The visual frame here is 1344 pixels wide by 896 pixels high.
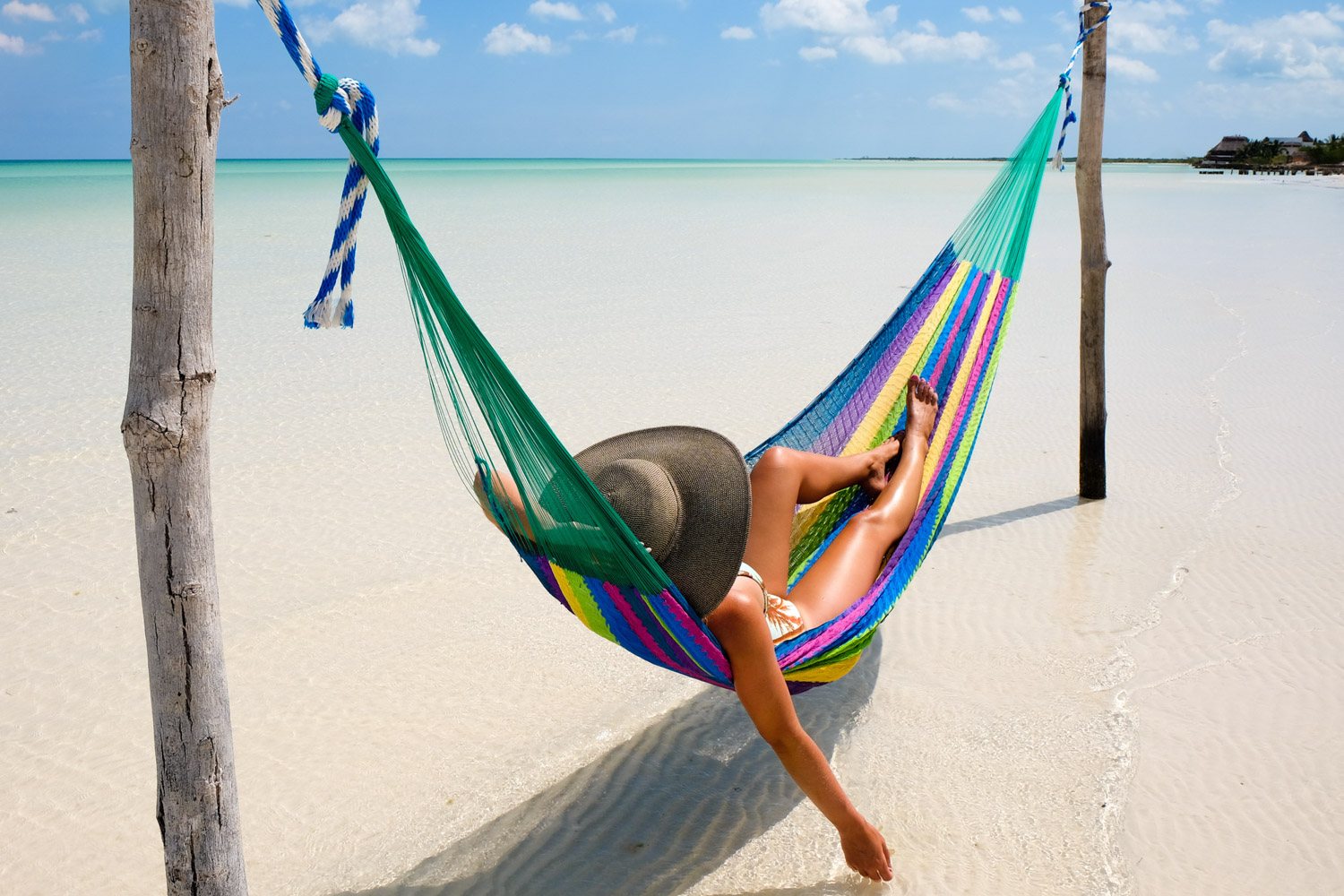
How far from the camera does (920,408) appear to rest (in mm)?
2594

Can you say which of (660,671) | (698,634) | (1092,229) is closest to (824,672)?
(698,634)

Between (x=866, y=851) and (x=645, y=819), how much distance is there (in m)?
0.43

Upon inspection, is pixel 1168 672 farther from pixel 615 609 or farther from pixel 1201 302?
pixel 1201 302

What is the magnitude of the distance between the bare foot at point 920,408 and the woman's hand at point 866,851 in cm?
112

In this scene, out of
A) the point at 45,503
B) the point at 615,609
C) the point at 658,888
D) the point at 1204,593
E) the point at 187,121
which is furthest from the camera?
the point at 45,503

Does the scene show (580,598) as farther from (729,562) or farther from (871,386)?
(871,386)

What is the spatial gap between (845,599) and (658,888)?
66 centimetres

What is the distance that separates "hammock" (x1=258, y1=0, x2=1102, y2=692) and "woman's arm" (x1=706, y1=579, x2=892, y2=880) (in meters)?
0.04

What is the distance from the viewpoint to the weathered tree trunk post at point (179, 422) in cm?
113

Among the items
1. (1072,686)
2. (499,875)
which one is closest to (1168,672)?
(1072,686)

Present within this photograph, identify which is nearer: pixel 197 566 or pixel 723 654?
pixel 197 566

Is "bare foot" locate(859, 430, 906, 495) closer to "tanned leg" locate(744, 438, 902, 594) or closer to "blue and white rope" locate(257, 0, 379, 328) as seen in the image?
"tanned leg" locate(744, 438, 902, 594)

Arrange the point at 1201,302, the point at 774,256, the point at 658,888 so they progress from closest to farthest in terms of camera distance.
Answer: the point at 658,888
the point at 1201,302
the point at 774,256

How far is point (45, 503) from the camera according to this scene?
3.32 m
